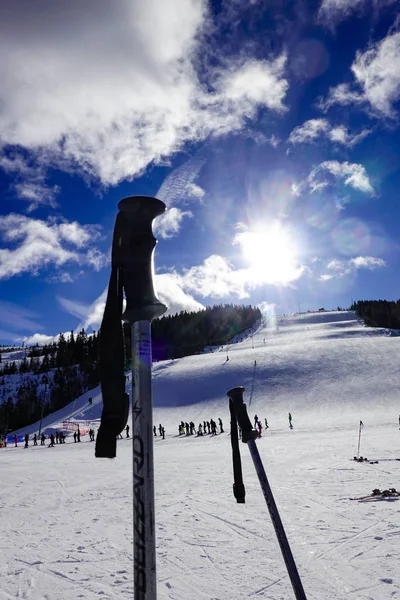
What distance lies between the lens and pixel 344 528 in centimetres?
669

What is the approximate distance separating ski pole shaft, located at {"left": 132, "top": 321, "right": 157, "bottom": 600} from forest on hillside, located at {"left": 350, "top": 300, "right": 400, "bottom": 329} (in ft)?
342

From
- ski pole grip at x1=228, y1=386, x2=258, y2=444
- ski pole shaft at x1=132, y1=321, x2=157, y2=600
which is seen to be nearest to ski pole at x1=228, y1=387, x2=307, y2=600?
ski pole grip at x1=228, y1=386, x2=258, y2=444

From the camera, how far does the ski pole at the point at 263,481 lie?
212 centimetres

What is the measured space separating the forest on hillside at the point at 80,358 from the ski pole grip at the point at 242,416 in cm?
8006

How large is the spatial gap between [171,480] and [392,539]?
782 cm

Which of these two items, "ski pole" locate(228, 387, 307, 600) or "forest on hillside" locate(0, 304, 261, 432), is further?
"forest on hillside" locate(0, 304, 261, 432)

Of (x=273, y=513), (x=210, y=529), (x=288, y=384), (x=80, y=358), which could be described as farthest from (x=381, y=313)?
(x=273, y=513)

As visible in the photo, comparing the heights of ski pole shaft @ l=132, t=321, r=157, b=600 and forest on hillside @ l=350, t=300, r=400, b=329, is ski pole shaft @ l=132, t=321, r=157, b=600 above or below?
below

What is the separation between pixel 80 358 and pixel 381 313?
9199 centimetres

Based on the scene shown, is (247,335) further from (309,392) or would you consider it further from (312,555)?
(312,555)

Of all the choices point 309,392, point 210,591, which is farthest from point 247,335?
point 210,591

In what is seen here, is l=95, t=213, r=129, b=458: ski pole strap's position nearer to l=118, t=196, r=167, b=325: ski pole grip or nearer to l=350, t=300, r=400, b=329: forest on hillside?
l=118, t=196, r=167, b=325: ski pole grip

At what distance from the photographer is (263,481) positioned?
2.16 m

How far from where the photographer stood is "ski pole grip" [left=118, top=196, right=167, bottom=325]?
173 cm
